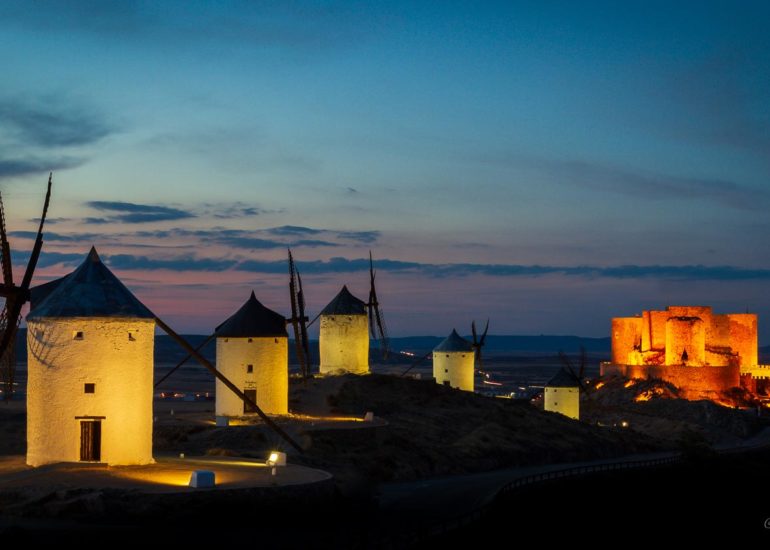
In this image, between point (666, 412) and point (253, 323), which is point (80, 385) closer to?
point (253, 323)

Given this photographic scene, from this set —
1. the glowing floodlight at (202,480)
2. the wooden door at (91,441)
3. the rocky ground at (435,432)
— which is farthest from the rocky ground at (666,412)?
the glowing floodlight at (202,480)

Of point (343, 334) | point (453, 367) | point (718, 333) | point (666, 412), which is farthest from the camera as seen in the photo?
point (718, 333)

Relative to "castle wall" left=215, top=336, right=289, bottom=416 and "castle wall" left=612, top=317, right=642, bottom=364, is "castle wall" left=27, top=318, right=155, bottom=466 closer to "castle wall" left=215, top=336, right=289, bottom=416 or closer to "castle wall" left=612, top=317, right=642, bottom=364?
"castle wall" left=215, top=336, right=289, bottom=416

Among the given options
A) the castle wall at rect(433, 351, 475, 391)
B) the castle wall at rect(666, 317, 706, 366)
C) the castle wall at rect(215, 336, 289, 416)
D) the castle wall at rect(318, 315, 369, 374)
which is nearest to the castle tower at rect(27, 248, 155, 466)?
the castle wall at rect(215, 336, 289, 416)

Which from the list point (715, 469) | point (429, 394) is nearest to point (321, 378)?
point (429, 394)

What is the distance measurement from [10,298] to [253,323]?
14864 mm

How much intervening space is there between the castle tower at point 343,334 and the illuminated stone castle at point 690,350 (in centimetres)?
2954

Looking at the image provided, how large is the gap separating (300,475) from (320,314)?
3195 centimetres

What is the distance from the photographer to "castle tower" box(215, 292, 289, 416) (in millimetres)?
46406

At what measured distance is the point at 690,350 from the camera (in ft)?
276

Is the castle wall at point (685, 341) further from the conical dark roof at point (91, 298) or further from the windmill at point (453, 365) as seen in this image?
the conical dark roof at point (91, 298)

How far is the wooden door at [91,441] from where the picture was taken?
100 feet

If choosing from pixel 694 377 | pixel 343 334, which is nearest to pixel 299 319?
pixel 343 334

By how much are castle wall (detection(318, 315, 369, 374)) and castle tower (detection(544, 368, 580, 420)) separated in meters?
11.1
